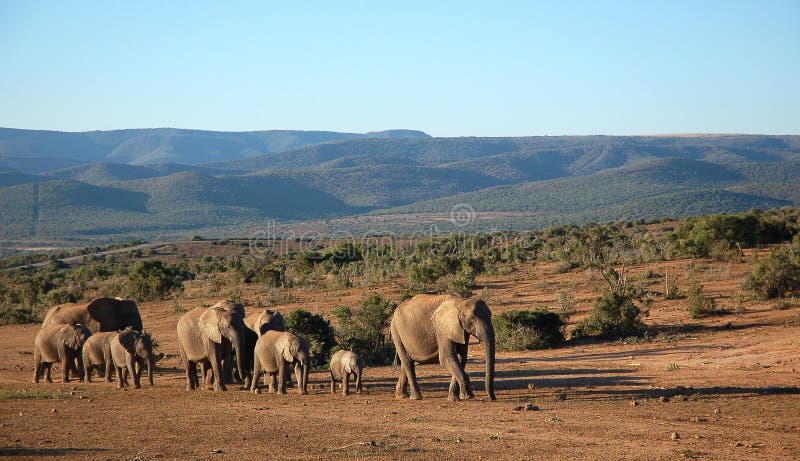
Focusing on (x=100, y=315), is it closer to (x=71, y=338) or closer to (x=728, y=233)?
(x=71, y=338)

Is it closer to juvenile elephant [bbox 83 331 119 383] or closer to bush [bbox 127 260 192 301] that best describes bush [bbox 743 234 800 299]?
juvenile elephant [bbox 83 331 119 383]

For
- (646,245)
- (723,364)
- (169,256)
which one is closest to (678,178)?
(169,256)

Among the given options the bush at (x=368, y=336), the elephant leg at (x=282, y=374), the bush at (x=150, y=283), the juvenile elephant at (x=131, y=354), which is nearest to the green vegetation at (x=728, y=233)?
the bush at (x=368, y=336)

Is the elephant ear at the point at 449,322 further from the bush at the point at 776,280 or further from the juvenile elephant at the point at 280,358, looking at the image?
the bush at the point at 776,280

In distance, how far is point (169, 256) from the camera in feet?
240

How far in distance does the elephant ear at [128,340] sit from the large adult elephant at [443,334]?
17.8ft

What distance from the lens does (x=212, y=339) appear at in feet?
61.1

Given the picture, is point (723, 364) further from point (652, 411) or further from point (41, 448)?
point (41, 448)

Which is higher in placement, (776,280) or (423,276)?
(776,280)

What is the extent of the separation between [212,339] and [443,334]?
16.5ft

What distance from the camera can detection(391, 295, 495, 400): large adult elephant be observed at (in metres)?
16.0

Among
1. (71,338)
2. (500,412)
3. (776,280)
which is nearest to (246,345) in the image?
(71,338)

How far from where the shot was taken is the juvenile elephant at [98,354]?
19688 millimetres

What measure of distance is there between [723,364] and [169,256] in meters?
58.8
